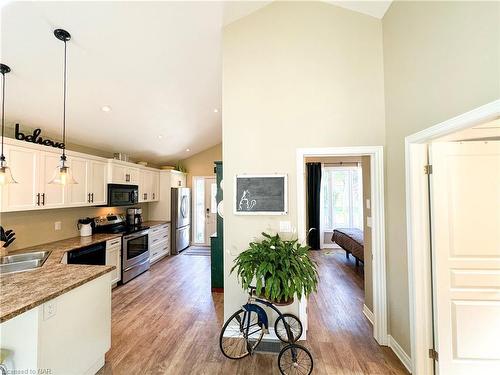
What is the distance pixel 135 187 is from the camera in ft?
16.3

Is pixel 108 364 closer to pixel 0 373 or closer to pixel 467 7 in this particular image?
pixel 0 373

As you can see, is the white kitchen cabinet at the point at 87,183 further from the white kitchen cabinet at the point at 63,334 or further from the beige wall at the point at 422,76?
the beige wall at the point at 422,76

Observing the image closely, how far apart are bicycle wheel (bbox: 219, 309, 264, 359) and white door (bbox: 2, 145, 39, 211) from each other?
277cm

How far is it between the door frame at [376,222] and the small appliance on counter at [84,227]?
3.59 meters

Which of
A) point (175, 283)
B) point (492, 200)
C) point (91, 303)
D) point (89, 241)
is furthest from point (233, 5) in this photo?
point (175, 283)

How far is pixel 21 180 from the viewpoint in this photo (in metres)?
2.72

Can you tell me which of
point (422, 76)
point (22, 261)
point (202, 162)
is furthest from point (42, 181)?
point (202, 162)

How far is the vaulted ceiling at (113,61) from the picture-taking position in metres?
2.06

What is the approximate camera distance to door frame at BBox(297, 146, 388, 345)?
2.42 metres

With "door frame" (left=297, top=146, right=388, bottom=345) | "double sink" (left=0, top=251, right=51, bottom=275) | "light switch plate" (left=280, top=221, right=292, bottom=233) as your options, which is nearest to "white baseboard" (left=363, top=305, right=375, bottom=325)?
"door frame" (left=297, top=146, right=388, bottom=345)

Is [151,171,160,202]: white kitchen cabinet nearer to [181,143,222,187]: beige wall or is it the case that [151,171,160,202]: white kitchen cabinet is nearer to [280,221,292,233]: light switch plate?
[181,143,222,187]: beige wall

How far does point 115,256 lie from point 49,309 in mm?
2490

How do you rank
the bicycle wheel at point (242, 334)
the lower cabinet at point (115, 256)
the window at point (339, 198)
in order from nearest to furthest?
the bicycle wheel at point (242, 334), the lower cabinet at point (115, 256), the window at point (339, 198)

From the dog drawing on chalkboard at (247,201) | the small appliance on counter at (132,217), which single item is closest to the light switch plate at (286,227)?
the dog drawing on chalkboard at (247,201)
